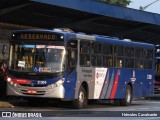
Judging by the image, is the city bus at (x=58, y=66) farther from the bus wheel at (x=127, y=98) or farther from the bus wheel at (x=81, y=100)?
the bus wheel at (x=127, y=98)

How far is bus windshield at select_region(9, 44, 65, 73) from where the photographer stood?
70.8ft

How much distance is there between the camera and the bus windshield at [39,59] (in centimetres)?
2158

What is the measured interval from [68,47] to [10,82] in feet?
8.44

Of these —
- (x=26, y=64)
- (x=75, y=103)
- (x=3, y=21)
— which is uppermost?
(x=3, y=21)

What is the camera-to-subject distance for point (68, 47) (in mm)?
21922

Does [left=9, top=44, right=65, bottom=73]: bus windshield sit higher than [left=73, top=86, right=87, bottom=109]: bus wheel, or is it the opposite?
[left=9, top=44, right=65, bottom=73]: bus windshield

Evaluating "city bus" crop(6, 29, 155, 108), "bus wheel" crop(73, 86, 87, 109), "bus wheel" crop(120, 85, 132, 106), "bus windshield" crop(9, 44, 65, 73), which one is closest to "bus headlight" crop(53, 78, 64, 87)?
"city bus" crop(6, 29, 155, 108)

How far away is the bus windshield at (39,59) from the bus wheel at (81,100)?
1687 millimetres

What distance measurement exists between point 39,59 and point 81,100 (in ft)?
8.49

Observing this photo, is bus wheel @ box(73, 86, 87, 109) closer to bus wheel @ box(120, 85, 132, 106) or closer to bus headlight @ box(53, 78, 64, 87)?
bus headlight @ box(53, 78, 64, 87)

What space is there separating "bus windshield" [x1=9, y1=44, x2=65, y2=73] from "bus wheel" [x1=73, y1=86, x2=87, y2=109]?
1.69 m

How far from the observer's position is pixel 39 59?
71.0 feet

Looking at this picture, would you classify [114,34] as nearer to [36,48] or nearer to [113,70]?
[113,70]

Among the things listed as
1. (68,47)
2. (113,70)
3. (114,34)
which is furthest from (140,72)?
(114,34)
